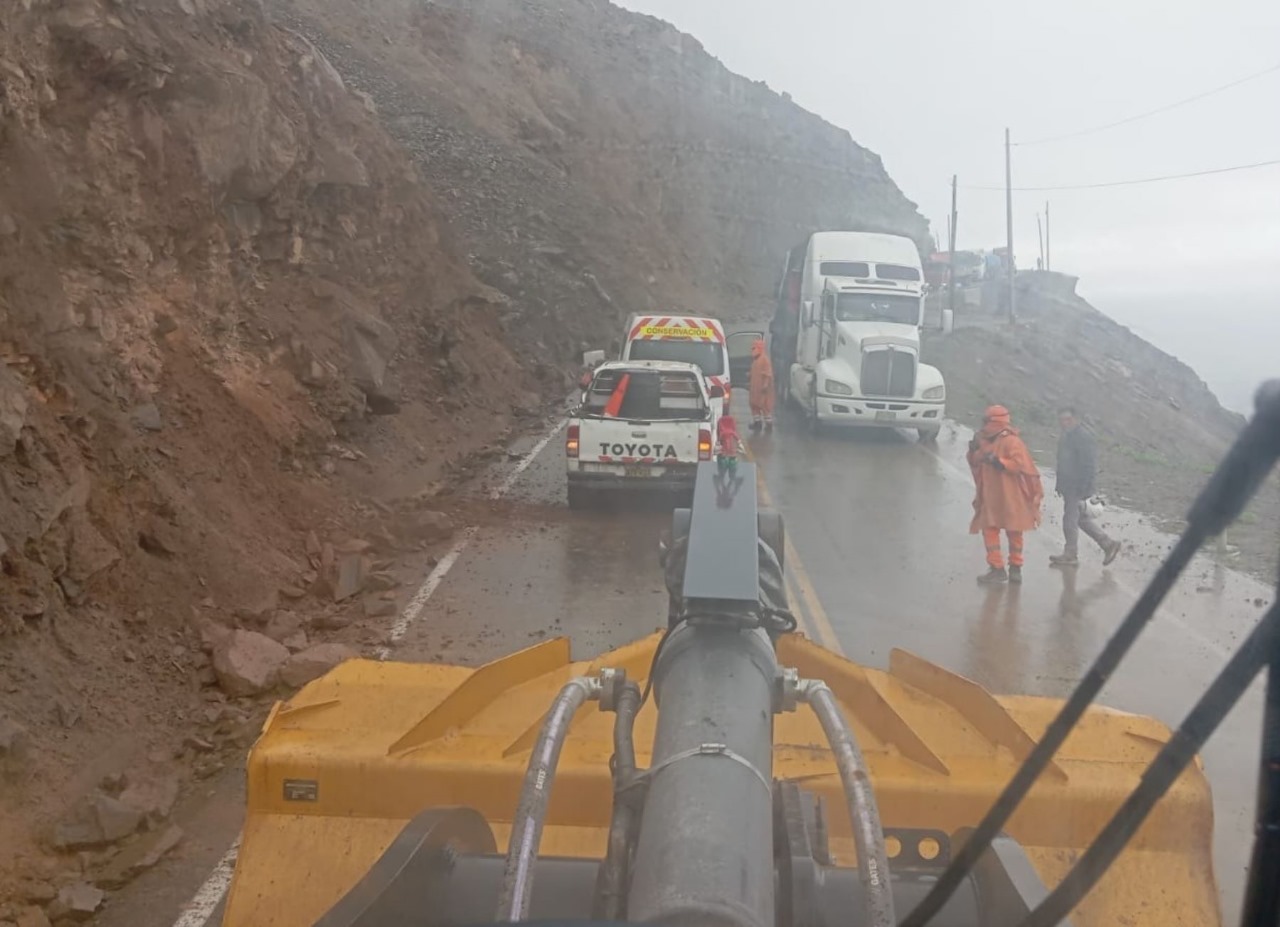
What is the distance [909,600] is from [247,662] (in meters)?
5.73

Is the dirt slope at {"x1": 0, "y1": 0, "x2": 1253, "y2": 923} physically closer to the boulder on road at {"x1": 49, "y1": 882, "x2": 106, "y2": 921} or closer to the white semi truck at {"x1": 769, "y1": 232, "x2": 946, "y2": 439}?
the boulder on road at {"x1": 49, "y1": 882, "x2": 106, "y2": 921}

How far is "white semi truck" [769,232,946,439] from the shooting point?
20.7 m

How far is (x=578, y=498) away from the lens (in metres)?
13.9

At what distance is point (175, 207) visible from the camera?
12828 millimetres

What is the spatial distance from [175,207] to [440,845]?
11.5 meters

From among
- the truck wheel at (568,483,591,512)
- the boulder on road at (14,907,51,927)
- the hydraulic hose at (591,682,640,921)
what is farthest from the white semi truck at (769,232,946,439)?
the hydraulic hose at (591,682,640,921)

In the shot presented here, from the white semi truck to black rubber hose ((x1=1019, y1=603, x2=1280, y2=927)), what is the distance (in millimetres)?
18963

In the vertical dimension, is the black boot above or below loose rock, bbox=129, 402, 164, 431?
below

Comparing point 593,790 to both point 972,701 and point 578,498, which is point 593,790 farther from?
point 578,498

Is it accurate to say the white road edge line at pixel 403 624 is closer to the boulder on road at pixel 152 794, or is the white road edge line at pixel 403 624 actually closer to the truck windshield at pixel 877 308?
the boulder on road at pixel 152 794

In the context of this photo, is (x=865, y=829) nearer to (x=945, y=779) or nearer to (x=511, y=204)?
(x=945, y=779)

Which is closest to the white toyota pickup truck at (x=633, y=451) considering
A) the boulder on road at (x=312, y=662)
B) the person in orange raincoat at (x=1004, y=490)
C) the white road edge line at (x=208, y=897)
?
the person in orange raincoat at (x=1004, y=490)

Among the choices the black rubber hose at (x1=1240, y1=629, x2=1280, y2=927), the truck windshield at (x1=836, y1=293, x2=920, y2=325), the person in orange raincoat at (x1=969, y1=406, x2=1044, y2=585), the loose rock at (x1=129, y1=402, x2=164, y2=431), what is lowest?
the person in orange raincoat at (x1=969, y1=406, x2=1044, y2=585)

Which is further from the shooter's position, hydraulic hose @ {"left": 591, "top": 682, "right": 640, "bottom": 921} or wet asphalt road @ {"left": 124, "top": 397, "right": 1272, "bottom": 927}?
wet asphalt road @ {"left": 124, "top": 397, "right": 1272, "bottom": 927}
